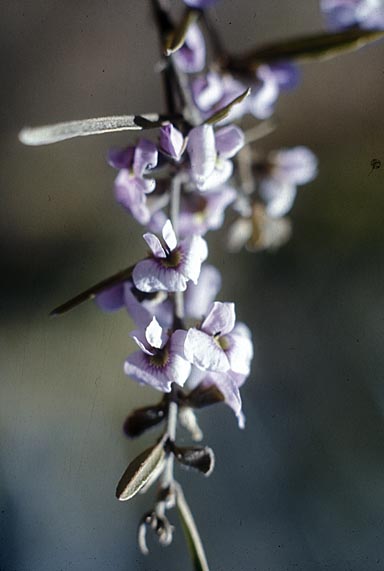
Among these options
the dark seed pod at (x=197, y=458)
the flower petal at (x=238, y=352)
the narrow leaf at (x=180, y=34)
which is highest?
the narrow leaf at (x=180, y=34)

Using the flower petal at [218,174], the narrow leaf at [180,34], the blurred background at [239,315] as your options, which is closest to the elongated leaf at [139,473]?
the flower petal at [218,174]

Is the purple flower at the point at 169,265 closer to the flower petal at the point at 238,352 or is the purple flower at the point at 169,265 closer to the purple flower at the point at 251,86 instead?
the flower petal at the point at 238,352

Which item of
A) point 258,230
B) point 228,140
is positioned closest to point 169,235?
point 228,140

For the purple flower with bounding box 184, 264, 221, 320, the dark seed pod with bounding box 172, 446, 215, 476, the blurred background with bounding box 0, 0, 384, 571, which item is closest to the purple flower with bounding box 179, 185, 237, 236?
the purple flower with bounding box 184, 264, 221, 320

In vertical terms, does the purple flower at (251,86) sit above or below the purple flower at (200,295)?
above

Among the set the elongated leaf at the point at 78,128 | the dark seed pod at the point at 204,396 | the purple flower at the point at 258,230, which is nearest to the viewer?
the elongated leaf at the point at 78,128

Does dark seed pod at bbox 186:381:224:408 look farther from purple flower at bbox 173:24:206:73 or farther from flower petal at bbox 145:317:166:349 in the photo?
purple flower at bbox 173:24:206:73

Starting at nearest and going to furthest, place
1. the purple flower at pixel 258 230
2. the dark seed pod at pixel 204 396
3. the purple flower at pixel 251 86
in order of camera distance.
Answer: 1. the dark seed pod at pixel 204 396
2. the purple flower at pixel 251 86
3. the purple flower at pixel 258 230
